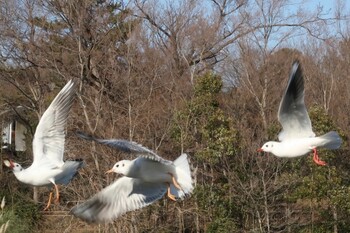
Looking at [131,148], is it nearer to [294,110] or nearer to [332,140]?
[294,110]

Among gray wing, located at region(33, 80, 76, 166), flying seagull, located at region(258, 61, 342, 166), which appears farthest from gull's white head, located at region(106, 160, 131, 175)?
flying seagull, located at region(258, 61, 342, 166)

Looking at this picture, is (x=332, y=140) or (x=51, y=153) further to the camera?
(x=51, y=153)

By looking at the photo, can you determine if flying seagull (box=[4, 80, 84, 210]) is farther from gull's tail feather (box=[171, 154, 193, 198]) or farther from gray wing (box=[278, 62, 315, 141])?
gray wing (box=[278, 62, 315, 141])

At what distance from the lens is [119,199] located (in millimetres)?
6859

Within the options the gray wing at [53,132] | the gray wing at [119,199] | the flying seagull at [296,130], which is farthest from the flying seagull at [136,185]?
the flying seagull at [296,130]

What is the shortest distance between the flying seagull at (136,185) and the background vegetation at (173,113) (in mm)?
4466

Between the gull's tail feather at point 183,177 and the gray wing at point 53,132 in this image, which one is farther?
the gray wing at point 53,132

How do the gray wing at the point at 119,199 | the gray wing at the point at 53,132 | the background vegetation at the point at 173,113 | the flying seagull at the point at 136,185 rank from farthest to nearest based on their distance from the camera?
the background vegetation at the point at 173,113 → the gray wing at the point at 53,132 → the gray wing at the point at 119,199 → the flying seagull at the point at 136,185

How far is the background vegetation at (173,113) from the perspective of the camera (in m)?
11.8

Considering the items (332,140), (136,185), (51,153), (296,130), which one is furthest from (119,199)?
(332,140)

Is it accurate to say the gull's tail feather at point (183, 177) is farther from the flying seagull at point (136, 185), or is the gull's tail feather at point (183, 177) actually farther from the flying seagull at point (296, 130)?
the flying seagull at point (296, 130)

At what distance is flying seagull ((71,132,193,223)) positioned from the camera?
6312mm

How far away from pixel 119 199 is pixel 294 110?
1.83m

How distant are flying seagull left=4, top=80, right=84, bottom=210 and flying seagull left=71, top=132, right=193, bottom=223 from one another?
0.36 meters
